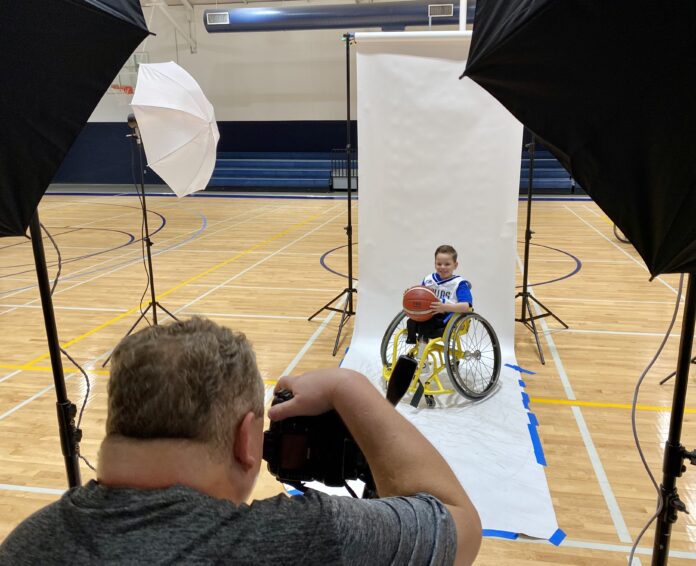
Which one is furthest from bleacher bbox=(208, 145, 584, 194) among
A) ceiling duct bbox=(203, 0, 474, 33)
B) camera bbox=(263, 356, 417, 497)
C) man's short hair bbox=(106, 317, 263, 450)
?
man's short hair bbox=(106, 317, 263, 450)

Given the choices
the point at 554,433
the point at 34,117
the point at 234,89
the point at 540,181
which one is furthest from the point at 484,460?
the point at 234,89

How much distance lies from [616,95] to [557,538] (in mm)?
2262

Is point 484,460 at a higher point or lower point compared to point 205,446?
lower

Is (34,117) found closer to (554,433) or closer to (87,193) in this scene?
(554,433)

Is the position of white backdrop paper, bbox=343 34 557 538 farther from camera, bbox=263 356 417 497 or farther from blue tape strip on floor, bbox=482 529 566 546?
camera, bbox=263 356 417 497

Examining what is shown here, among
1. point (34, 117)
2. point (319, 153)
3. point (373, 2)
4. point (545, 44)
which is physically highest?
point (373, 2)

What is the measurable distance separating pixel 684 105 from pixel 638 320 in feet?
16.9

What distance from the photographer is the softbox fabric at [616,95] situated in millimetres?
976

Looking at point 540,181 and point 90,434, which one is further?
point 540,181

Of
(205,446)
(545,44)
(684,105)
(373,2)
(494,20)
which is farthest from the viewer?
(373,2)

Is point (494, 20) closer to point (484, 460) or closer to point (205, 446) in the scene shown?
point (205, 446)

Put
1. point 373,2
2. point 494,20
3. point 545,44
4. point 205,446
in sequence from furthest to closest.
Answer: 1. point 373,2
2. point 494,20
3. point 545,44
4. point 205,446

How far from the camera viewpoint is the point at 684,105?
3.24 feet

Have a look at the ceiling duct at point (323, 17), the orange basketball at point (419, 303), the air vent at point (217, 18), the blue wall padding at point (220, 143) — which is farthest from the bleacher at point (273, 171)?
the orange basketball at point (419, 303)
